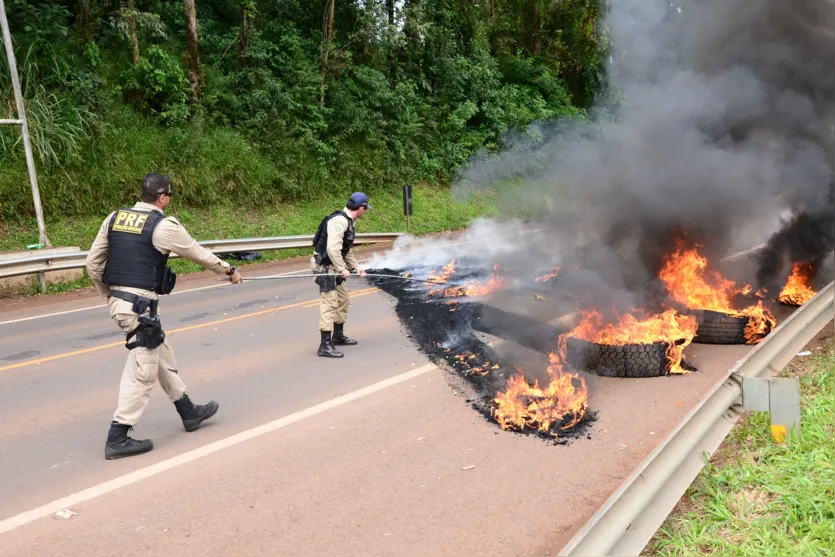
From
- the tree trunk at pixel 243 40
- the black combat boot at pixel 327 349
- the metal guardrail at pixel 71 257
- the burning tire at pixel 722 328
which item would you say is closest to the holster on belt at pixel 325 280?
the black combat boot at pixel 327 349

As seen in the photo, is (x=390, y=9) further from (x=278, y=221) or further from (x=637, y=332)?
(x=637, y=332)

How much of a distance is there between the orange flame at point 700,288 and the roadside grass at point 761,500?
2.94 metres

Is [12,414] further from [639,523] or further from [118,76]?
[118,76]

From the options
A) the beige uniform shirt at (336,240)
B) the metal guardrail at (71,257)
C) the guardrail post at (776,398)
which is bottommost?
the guardrail post at (776,398)

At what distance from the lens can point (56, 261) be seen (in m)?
11.5

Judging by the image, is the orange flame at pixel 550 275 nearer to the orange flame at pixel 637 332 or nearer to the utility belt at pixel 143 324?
the orange flame at pixel 637 332

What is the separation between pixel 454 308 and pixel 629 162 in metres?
2.77

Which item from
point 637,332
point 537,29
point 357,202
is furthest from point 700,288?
point 537,29

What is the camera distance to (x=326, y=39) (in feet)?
67.6

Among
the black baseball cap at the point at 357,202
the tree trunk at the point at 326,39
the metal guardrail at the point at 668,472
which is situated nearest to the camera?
the metal guardrail at the point at 668,472

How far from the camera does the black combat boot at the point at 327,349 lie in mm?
6895

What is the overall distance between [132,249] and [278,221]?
12.4 m

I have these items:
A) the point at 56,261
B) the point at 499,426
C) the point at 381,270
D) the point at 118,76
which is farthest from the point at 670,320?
the point at 118,76

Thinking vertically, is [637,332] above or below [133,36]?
below
